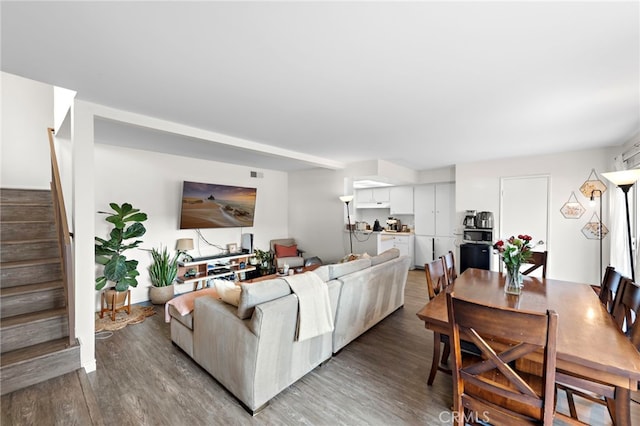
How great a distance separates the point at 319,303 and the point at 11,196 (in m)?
4.33

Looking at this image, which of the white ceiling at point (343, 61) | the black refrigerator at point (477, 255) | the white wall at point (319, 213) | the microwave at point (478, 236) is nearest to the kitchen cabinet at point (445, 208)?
the microwave at point (478, 236)

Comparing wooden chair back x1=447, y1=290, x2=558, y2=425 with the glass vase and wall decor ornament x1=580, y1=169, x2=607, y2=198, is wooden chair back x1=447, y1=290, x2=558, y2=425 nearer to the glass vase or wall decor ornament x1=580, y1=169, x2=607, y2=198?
the glass vase

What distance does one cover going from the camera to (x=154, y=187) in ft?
14.4

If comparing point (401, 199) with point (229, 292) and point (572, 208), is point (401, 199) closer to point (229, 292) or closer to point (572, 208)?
point (572, 208)

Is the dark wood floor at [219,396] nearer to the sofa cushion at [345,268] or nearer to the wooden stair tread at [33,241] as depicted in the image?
the sofa cushion at [345,268]

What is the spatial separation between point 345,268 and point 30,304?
3.04 meters

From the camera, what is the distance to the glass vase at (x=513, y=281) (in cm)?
219

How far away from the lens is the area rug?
3.19 metres

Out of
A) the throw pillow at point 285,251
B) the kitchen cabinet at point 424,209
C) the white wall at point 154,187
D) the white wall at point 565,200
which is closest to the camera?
the white wall at point 154,187

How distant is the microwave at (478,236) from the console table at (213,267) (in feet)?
14.2

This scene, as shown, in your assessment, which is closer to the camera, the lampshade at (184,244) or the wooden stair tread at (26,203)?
the wooden stair tread at (26,203)

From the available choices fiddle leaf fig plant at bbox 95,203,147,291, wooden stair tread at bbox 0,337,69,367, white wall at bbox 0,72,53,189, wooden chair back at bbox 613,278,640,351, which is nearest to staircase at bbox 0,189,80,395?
wooden stair tread at bbox 0,337,69,367

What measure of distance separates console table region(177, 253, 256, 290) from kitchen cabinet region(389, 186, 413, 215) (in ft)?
12.7
